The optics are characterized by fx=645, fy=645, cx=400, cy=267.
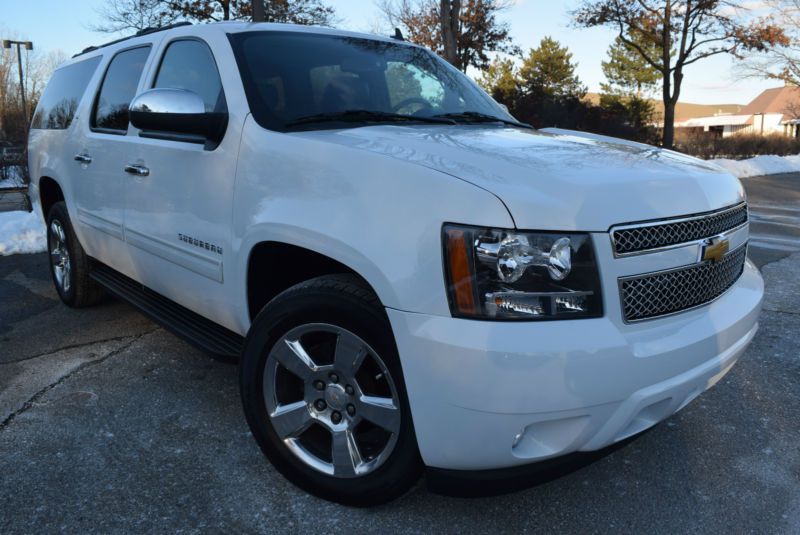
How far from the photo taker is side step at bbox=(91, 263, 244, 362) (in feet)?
9.41

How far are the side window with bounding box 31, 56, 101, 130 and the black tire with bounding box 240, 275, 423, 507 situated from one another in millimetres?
2888

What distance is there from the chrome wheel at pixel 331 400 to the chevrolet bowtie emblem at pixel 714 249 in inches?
44.2

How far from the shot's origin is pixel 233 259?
8.71 ft

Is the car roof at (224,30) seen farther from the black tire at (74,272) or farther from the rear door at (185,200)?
the black tire at (74,272)

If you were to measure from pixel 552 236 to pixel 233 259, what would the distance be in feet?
4.53

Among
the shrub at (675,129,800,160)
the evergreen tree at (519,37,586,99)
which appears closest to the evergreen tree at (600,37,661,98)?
the evergreen tree at (519,37,586,99)

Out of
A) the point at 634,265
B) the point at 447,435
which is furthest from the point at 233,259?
the point at 634,265

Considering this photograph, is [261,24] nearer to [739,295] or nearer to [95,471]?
[95,471]

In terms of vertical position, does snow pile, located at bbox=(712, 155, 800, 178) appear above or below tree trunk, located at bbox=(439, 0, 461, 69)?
below

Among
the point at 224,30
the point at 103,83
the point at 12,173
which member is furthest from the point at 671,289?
the point at 12,173

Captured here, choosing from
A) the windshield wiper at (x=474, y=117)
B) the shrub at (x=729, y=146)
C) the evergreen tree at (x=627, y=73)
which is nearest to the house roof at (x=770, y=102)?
the evergreen tree at (x=627, y=73)

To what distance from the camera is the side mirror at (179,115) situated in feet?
8.77

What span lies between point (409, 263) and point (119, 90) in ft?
9.11

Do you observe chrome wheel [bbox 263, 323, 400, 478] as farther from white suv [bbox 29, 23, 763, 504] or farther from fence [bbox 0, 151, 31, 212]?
fence [bbox 0, 151, 31, 212]
